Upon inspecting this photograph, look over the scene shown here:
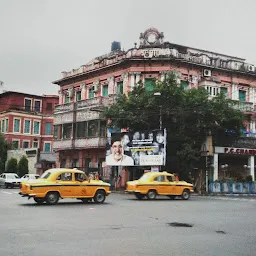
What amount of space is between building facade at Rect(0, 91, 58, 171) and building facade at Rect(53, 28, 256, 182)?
17.1 m

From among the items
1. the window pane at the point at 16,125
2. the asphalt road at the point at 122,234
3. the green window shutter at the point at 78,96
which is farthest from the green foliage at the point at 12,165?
the asphalt road at the point at 122,234

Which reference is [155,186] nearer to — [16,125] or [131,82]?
[131,82]

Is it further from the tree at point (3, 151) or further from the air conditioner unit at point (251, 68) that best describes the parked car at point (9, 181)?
the air conditioner unit at point (251, 68)

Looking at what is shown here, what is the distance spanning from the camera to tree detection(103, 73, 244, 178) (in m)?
33.1

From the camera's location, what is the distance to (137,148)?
34.7 m

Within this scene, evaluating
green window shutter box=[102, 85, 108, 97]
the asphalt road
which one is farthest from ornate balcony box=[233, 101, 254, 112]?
the asphalt road

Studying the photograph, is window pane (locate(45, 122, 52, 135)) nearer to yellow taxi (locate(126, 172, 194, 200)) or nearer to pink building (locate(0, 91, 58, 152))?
pink building (locate(0, 91, 58, 152))

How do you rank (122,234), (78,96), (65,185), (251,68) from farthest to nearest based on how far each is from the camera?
1. (78,96)
2. (251,68)
3. (65,185)
4. (122,234)

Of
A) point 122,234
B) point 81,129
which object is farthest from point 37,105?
point 122,234

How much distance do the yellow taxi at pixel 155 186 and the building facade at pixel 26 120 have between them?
36731mm

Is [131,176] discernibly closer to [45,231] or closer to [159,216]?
[159,216]

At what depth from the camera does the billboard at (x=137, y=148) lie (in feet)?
109

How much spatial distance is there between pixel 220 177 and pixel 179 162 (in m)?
6.81

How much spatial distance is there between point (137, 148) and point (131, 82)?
816cm
